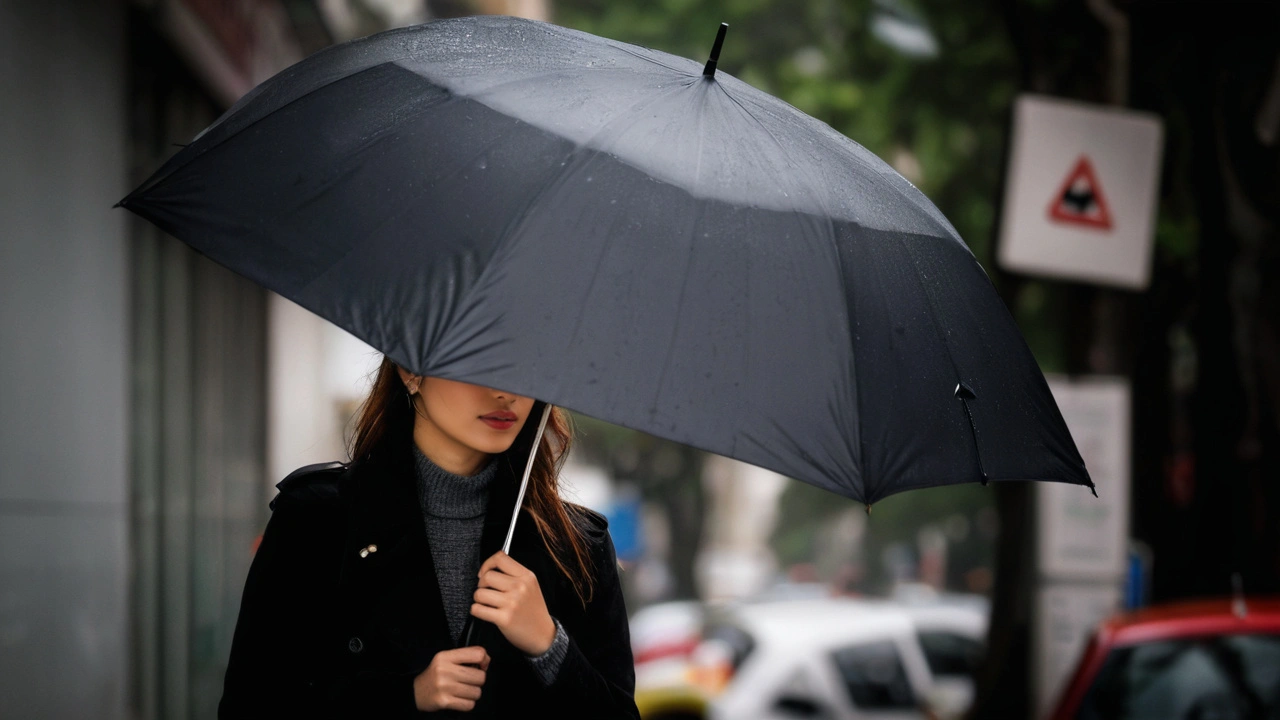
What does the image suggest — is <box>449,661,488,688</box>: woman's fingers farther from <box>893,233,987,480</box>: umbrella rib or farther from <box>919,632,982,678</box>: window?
<box>919,632,982,678</box>: window

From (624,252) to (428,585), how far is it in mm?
707

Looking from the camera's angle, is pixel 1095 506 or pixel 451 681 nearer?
pixel 451 681

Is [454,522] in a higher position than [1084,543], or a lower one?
higher

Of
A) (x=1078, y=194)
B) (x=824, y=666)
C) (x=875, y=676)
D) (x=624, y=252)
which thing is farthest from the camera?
(x=875, y=676)

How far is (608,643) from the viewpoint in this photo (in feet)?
9.52

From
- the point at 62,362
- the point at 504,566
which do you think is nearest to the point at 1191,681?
the point at 504,566

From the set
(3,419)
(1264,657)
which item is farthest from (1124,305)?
(3,419)

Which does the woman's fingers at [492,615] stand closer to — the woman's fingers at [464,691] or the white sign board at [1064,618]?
the woman's fingers at [464,691]

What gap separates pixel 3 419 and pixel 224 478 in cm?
442

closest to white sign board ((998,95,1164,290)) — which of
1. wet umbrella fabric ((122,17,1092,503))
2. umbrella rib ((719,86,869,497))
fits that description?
wet umbrella fabric ((122,17,1092,503))

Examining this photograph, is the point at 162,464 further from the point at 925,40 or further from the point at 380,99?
the point at 925,40

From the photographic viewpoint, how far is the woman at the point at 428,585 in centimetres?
262

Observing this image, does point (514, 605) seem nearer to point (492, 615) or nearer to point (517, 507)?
point (492, 615)

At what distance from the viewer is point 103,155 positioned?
21.9 ft
